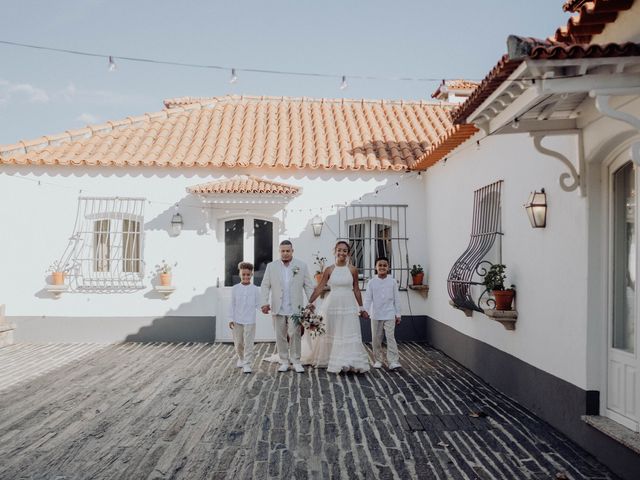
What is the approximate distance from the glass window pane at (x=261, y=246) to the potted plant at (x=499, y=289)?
541 centimetres

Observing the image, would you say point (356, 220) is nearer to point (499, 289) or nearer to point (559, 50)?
point (499, 289)

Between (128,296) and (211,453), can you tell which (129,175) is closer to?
(128,296)

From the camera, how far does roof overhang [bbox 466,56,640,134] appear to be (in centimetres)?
407

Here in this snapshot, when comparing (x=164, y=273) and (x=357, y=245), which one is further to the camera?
(x=357, y=245)

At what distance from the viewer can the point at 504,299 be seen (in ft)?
23.0

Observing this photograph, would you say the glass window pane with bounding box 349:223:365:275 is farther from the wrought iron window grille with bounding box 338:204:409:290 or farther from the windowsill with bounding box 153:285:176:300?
the windowsill with bounding box 153:285:176:300

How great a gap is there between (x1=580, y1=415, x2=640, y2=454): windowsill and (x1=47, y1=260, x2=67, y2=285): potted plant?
924 centimetres

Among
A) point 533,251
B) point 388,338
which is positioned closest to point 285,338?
point 388,338

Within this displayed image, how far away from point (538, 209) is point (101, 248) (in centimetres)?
829

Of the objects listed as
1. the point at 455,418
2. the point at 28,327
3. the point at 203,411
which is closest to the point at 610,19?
the point at 455,418

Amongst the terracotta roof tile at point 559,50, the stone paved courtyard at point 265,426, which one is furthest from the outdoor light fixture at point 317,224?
the terracotta roof tile at point 559,50

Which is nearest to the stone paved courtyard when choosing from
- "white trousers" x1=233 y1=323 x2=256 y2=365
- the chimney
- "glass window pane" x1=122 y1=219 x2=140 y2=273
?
"white trousers" x1=233 y1=323 x2=256 y2=365

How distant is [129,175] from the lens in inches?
453

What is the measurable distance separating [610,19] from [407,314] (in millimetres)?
7518
